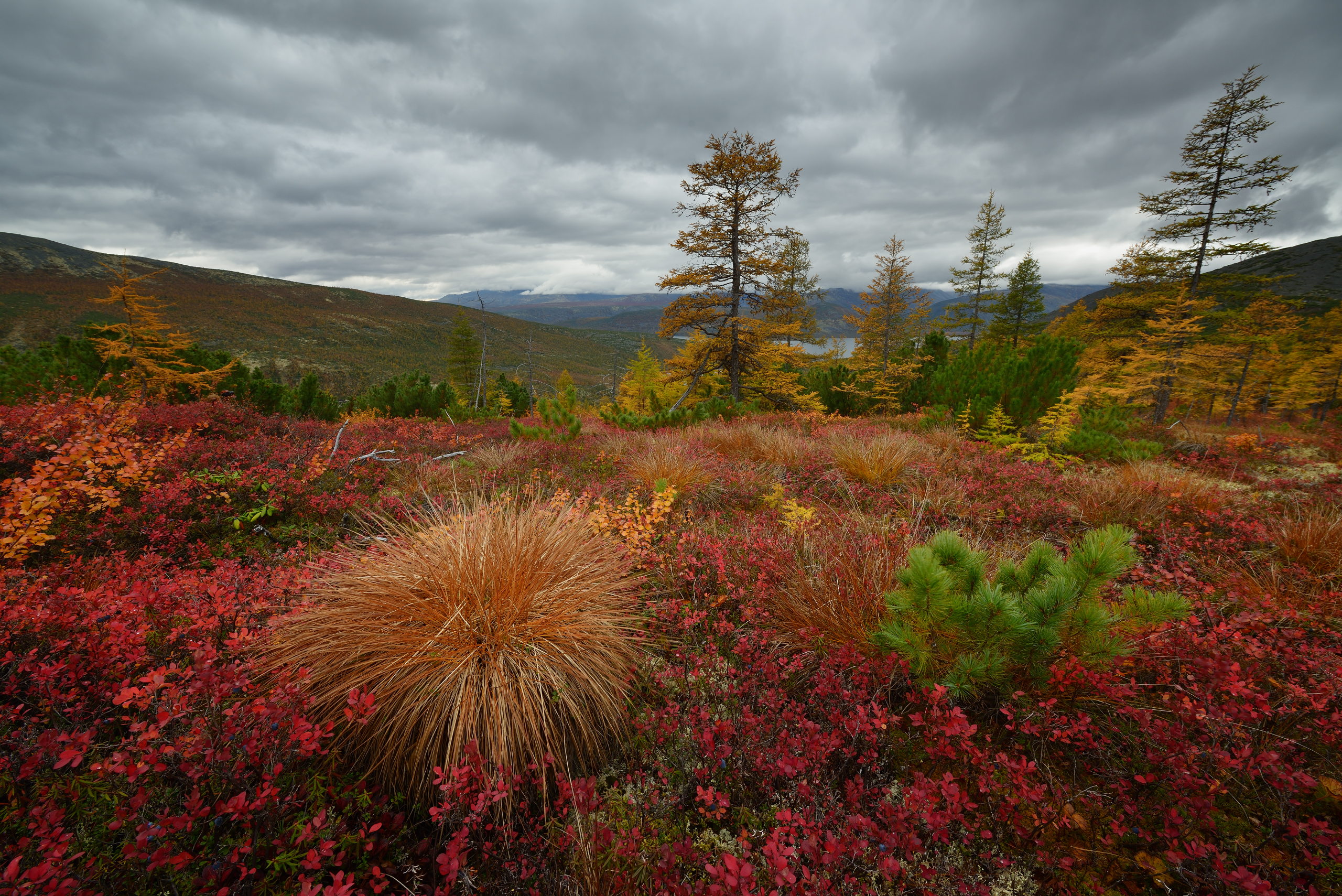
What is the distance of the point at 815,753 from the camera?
187cm

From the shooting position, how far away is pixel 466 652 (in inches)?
92.8

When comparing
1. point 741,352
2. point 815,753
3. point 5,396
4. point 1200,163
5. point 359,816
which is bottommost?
point 359,816

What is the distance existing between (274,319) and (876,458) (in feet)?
312

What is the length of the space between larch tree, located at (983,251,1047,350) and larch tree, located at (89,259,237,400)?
36.4 meters

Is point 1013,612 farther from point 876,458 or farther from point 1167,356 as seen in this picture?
point 1167,356

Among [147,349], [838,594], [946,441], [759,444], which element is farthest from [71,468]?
[946,441]

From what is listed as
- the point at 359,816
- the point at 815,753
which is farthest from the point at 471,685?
the point at 815,753

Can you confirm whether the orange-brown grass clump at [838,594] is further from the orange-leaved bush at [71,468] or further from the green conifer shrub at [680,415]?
the green conifer shrub at [680,415]

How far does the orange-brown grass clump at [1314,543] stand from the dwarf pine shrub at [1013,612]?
2.97 m

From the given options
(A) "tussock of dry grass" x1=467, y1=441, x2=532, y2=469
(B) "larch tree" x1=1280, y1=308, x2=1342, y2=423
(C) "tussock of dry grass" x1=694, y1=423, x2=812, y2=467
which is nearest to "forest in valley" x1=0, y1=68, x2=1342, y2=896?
(A) "tussock of dry grass" x1=467, y1=441, x2=532, y2=469

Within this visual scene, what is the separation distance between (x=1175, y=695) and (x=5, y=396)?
13.5 meters

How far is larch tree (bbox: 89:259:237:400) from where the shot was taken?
30.8 feet

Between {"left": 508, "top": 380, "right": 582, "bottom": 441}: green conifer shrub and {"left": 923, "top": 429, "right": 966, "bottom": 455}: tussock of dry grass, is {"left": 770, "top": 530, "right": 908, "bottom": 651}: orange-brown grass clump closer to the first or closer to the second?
{"left": 923, "top": 429, "right": 966, "bottom": 455}: tussock of dry grass

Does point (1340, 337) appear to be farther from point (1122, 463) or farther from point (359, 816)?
point (359, 816)
